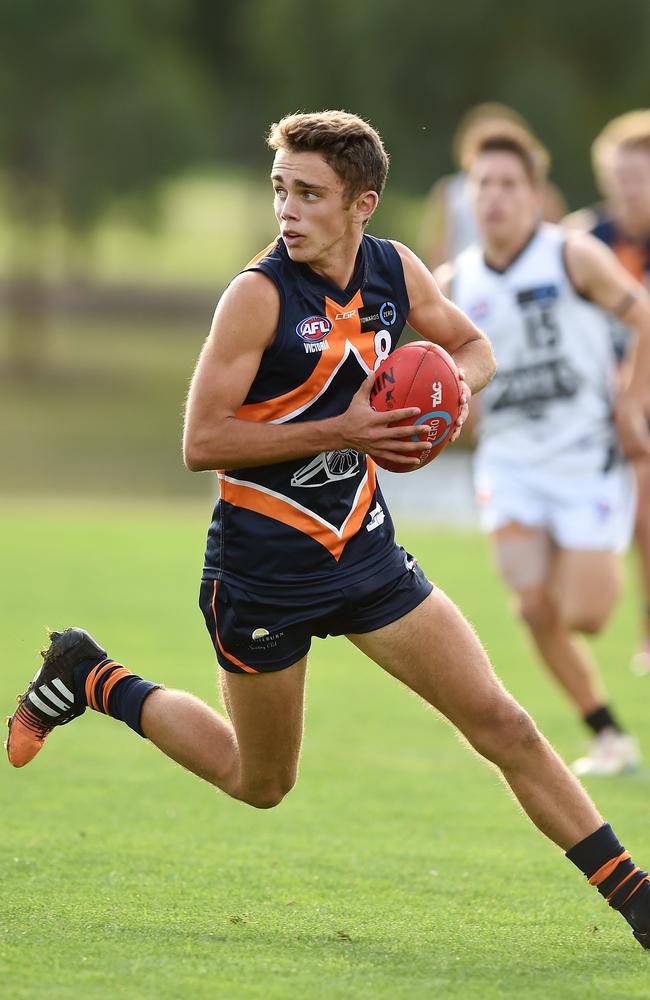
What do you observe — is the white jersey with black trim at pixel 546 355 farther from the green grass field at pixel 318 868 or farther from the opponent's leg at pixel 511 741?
the opponent's leg at pixel 511 741

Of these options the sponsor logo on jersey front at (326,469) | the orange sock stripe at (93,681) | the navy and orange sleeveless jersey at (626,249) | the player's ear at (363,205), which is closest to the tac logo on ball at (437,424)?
the sponsor logo on jersey front at (326,469)

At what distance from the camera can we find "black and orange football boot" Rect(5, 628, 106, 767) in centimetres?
537

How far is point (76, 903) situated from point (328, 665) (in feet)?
18.8

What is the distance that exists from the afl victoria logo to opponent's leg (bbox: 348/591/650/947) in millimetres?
845

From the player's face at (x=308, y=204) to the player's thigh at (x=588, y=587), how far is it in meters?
3.36

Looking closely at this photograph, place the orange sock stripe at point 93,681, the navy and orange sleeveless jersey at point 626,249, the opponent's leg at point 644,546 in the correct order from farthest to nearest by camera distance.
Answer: the opponent's leg at point 644,546 → the navy and orange sleeveless jersey at point 626,249 → the orange sock stripe at point 93,681

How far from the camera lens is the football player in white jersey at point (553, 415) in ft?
25.3

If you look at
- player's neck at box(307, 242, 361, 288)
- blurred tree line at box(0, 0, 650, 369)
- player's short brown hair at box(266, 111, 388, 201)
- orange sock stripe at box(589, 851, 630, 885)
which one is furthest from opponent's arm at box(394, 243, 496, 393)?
blurred tree line at box(0, 0, 650, 369)

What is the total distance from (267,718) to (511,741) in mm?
719

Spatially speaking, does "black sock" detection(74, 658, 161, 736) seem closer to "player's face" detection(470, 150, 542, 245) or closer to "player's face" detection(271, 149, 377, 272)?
"player's face" detection(271, 149, 377, 272)

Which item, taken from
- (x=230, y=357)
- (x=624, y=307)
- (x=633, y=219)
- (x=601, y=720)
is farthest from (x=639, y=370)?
(x=230, y=357)

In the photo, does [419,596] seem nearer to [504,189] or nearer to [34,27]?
[504,189]

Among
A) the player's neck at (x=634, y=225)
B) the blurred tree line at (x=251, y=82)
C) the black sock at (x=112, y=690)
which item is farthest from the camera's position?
the blurred tree line at (x=251, y=82)

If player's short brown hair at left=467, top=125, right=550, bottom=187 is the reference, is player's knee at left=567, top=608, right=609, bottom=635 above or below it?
below
